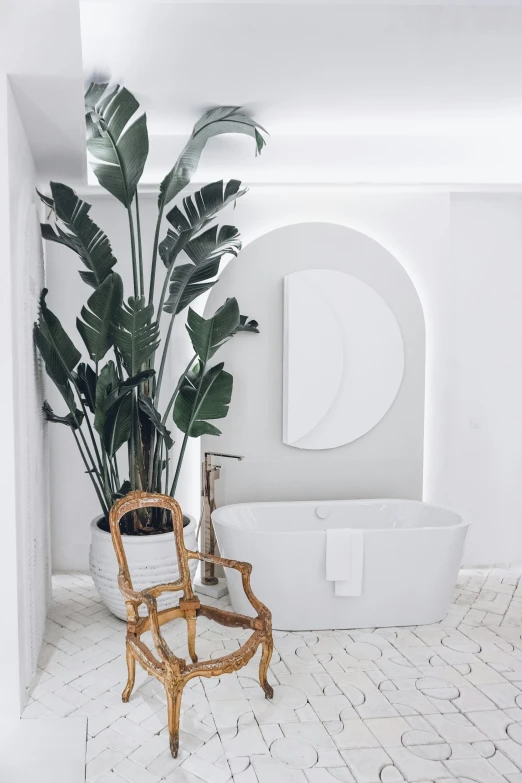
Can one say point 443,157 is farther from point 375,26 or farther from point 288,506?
point 288,506

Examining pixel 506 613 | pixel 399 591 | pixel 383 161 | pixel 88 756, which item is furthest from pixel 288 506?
pixel 383 161

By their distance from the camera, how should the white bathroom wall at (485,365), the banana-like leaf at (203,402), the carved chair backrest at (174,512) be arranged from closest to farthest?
the carved chair backrest at (174,512) → the banana-like leaf at (203,402) → the white bathroom wall at (485,365)

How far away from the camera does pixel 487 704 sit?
261 centimetres

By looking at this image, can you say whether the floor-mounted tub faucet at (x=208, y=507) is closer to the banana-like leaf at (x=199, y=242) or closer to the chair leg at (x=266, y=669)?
the banana-like leaf at (x=199, y=242)

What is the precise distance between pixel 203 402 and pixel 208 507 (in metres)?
0.74

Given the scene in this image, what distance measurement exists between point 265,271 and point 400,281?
0.84 metres

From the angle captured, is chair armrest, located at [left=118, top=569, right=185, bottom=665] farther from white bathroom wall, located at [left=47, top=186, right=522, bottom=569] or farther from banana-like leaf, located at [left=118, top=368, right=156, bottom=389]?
white bathroom wall, located at [left=47, top=186, right=522, bottom=569]

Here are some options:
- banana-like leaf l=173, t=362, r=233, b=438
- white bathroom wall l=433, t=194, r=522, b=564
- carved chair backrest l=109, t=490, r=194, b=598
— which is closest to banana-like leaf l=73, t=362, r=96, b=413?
banana-like leaf l=173, t=362, r=233, b=438

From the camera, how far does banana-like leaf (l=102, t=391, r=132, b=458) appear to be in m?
3.10

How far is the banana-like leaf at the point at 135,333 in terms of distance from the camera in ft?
9.93

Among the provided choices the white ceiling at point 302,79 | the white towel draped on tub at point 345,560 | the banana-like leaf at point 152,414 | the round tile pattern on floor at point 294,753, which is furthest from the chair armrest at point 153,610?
the white ceiling at point 302,79

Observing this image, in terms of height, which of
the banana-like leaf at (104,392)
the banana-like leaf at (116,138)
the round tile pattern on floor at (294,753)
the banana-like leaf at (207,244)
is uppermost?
the banana-like leaf at (116,138)

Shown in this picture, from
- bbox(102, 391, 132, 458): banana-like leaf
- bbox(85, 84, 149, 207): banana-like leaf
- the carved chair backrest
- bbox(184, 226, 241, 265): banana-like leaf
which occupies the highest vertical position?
bbox(85, 84, 149, 207): banana-like leaf

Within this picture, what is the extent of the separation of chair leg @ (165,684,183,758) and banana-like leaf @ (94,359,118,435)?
1313mm
